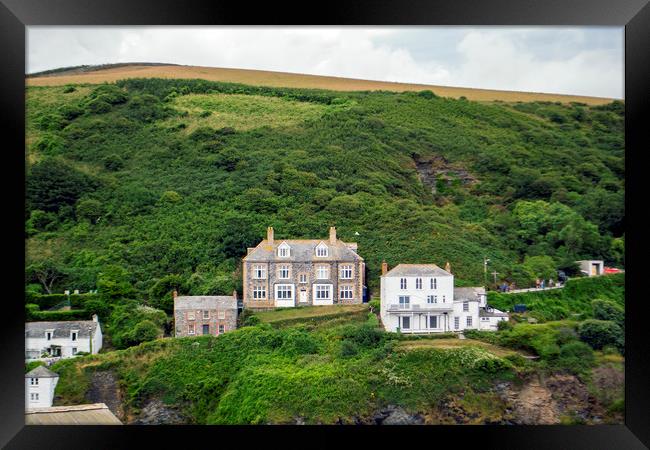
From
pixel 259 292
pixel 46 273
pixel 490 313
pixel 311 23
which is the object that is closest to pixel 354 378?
pixel 259 292

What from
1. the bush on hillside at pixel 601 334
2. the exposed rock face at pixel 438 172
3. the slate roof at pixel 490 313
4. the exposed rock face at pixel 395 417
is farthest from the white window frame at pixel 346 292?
the exposed rock face at pixel 438 172

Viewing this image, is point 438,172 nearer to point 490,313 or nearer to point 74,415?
point 490,313

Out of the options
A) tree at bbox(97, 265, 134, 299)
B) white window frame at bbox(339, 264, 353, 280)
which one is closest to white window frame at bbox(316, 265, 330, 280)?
white window frame at bbox(339, 264, 353, 280)

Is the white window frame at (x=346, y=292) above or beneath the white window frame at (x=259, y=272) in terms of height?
beneath

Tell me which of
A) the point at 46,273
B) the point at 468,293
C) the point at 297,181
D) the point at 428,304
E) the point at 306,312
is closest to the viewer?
the point at 428,304

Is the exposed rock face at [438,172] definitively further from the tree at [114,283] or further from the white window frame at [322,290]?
the tree at [114,283]

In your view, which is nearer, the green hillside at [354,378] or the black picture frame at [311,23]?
the black picture frame at [311,23]
